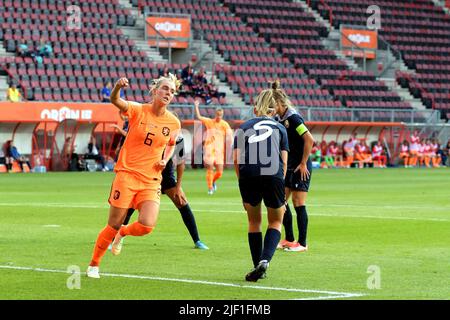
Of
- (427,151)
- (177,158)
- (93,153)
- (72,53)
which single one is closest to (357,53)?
(427,151)

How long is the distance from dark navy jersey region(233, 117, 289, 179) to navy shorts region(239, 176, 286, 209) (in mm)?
60

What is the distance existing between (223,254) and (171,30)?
134 feet

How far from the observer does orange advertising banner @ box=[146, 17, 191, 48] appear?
53.9 m

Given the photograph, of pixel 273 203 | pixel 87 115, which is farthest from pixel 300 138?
pixel 87 115

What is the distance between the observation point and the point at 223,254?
14.3m

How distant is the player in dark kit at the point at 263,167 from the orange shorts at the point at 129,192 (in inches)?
39.8

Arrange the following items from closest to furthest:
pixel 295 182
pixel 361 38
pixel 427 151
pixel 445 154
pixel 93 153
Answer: pixel 295 182, pixel 93 153, pixel 427 151, pixel 445 154, pixel 361 38

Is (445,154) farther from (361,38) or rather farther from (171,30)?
(171,30)

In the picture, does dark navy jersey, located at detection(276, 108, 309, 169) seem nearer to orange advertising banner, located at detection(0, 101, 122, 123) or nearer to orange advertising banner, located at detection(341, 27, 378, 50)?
orange advertising banner, located at detection(0, 101, 122, 123)

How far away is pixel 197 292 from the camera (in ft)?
34.8

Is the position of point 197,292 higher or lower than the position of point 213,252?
higher

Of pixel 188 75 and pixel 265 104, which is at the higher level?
pixel 265 104
